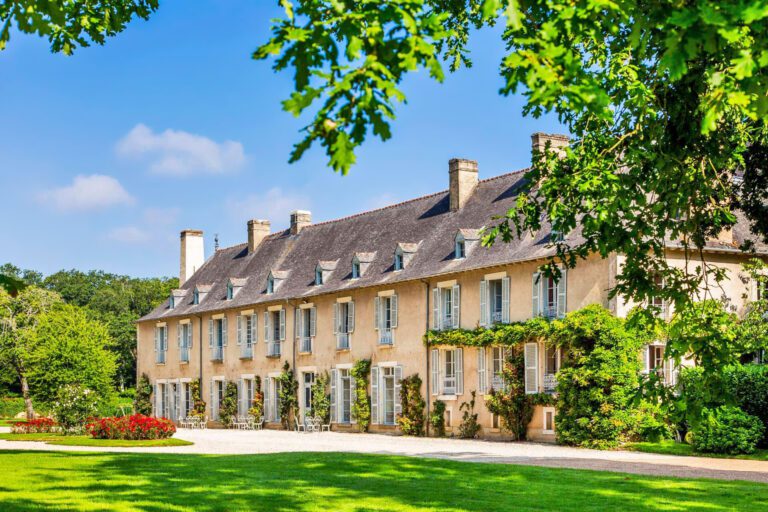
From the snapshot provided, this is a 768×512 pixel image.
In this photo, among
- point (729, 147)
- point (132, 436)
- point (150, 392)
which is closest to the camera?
point (729, 147)

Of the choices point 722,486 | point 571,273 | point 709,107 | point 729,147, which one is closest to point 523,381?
point 571,273

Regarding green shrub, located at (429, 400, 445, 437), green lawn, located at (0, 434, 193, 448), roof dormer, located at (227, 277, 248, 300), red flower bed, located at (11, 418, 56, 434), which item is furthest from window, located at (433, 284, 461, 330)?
roof dormer, located at (227, 277, 248, 300)

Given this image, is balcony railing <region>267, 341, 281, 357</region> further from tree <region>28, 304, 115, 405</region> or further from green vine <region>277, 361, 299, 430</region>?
tree <region>28, 304, 115, 405</region>

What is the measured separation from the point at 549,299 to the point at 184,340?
23.8m

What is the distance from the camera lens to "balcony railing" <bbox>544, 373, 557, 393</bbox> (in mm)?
27906

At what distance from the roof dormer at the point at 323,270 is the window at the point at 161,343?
532 inches

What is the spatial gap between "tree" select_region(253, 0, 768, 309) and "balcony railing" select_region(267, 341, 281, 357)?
25.5 m

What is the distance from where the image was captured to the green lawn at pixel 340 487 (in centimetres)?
1240

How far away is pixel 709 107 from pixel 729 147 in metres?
5.73

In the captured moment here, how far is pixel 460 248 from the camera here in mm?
32531

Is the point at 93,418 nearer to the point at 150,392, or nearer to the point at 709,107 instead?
the point at 150,392

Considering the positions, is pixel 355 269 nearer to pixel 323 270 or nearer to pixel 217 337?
pixel 323 270

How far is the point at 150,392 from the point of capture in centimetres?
5112

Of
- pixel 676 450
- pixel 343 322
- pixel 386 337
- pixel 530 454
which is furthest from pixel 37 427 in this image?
pixel 676 450
